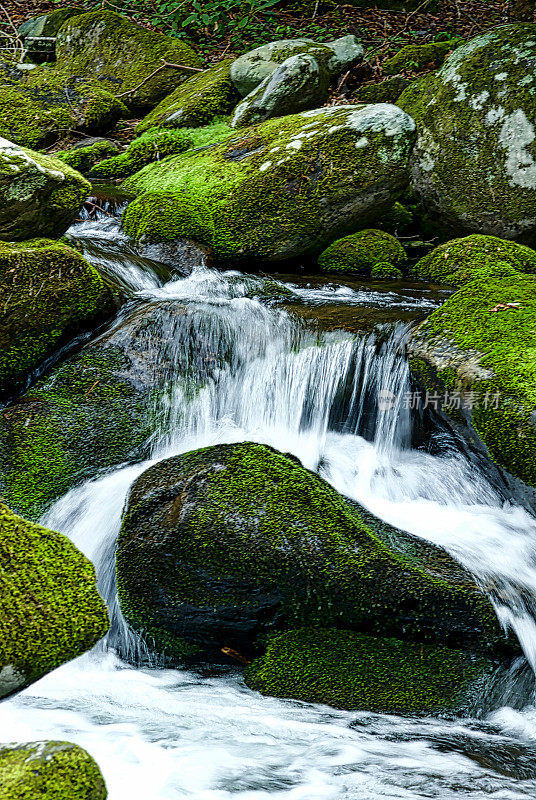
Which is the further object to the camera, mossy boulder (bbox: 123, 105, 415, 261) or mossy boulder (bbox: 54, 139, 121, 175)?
mossy boulder (bbox: 54, 139, 121, 175)

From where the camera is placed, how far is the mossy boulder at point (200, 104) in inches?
377

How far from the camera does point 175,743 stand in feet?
9.23

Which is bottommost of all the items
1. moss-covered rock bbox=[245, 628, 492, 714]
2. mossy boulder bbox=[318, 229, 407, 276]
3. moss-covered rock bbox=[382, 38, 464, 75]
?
moss-covered rock bbox=[245, 628, 492, 714]

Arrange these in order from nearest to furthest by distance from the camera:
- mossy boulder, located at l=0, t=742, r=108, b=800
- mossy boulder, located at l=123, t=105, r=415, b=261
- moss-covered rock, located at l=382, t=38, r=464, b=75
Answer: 1. mossy boulder, located at l=0, t=742, r=108, b=800
2. mossy boulder, located at l=123, t=105, r=415, b=261
3. moss-covered rock, located at l=382, t=38, r=464, b=75

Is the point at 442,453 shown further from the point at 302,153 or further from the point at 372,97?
the point at 372,97

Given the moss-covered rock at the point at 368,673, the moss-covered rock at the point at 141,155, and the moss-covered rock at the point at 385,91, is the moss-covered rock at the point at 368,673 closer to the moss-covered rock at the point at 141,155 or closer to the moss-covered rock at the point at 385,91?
the moss-covered rock at the point at 141,155

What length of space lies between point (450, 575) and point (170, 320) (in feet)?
9.66

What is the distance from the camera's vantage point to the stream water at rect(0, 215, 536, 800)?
8.75 ft

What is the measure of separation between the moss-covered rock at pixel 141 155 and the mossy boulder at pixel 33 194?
138 inches

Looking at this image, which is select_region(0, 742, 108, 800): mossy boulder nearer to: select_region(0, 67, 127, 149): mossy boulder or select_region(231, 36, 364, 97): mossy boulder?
select_region(231, 36, 364, 97): mossy boulder

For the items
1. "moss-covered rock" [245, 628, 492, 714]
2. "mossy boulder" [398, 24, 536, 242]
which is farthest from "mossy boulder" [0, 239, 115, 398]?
"mossy boulder" [398, 24, 536, 242]

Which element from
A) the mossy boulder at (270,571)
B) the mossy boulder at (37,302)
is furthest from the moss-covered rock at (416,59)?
the mossy boulder at (270,571)

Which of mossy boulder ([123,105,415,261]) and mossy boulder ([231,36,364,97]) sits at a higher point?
mossy boulder ([231,36,364,97])

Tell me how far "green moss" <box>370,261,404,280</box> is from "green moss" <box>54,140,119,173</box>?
480 cm
